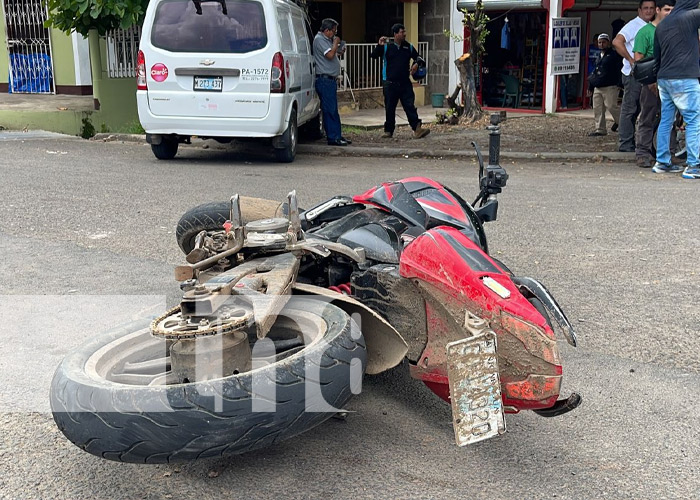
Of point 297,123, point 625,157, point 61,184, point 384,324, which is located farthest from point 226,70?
point 384,324

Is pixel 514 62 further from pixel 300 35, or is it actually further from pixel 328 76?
pixel 300 35

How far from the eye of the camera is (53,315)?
174 inches

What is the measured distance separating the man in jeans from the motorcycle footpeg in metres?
7.17

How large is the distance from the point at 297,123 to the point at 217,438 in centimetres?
883

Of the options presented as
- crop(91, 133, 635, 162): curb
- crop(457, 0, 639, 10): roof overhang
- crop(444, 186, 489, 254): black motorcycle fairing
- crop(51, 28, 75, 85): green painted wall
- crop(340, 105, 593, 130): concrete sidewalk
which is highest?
crop(457, 0, 639, 10): roof overhang

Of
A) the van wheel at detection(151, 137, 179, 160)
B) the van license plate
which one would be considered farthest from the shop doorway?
the van license plate

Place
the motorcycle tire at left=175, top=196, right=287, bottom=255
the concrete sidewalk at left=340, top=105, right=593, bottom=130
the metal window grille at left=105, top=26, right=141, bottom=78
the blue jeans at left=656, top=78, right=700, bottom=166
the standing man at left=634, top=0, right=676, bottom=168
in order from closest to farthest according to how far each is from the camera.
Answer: the motorcycle tire at left=175, top=196, right=287, bottom=255 → the blue jeans at left=656, top=78, right=700, bottom=166 → the standing man at left=634, top=0, right=676, bottom=168 → the metal window grille at left=105, top=26, right=141, bottom=78 → the concrete sidewalk at left=340, top=105, right=593, bottom=130

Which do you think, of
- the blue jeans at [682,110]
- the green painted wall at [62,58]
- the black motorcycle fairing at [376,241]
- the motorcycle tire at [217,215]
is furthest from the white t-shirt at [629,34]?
the green painted wall at [62,58]

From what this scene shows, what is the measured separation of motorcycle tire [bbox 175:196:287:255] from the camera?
4195 millimetres

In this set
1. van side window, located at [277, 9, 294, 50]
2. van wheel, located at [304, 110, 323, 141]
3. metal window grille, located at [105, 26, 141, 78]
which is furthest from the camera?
metal window grille, located at [105, 26, 141, 78]

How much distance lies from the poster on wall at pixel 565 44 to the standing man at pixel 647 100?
6.81 m

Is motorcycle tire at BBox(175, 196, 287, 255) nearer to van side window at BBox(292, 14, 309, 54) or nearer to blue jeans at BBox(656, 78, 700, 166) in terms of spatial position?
blue jeans at BBox(656, 78, 700, 166)

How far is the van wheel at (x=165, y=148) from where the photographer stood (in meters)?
10.7

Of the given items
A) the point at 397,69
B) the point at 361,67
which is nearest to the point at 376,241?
the point at 397,69
